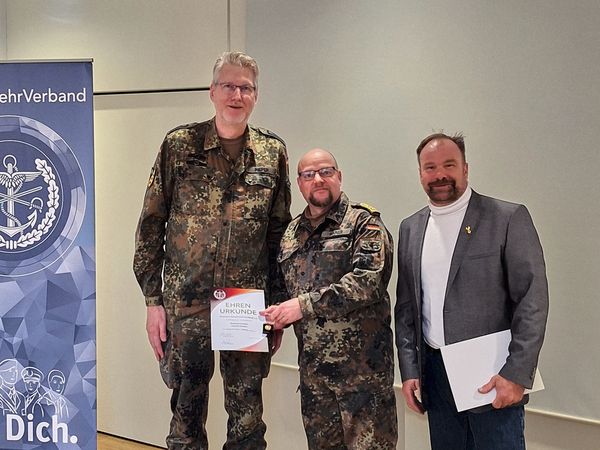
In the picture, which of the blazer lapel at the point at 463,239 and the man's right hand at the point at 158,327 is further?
the man's right hand at the point at 158,327

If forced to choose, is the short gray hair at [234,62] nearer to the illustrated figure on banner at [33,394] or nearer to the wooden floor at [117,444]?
the illustrated figure on banner at [33,394]

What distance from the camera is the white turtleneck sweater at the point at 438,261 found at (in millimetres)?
2125

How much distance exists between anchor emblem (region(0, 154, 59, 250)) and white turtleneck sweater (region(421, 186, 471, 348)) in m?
1.75

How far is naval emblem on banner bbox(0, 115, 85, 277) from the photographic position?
296cm

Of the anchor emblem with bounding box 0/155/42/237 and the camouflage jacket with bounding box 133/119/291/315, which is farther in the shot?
the anchor emblem with bounding box 0/155/42/237

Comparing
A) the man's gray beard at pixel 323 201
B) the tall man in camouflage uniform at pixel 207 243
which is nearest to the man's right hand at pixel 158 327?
the tall man in camouflage uniform at pixel 207 243

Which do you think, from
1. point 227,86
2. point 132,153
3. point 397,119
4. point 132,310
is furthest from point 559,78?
point 132,310

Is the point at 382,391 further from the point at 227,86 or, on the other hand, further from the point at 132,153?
the point at 132,153

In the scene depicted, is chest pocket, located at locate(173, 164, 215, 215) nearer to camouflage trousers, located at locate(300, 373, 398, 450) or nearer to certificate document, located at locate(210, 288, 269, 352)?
certificate document, located at locate(210, 288, 269, 352)

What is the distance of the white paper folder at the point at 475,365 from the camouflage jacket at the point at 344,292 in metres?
0.32

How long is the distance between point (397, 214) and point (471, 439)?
1.19 meters

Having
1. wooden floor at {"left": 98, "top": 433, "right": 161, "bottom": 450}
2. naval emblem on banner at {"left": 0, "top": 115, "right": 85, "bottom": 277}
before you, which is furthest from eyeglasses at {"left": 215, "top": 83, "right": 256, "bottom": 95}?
wooden floor at {"left": 98, "top": 433, "right": 161, "bottom": 450}

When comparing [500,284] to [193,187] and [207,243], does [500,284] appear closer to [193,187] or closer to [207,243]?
[207,243]

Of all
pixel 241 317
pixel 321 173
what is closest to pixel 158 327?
pixel 241 317
